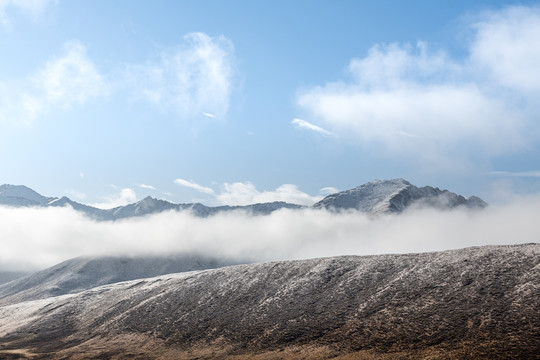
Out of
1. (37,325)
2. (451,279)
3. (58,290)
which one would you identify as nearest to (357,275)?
(451,279)

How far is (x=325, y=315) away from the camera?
211ft

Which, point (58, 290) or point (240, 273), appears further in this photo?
point (58, 290)

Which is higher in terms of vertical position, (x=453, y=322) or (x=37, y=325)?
(x=453, y=322)

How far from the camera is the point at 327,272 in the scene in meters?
82.6

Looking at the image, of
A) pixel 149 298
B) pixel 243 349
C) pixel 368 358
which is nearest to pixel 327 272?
pixel 243 349

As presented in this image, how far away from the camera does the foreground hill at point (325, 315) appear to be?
163ft

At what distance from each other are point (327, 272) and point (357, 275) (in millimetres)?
7352

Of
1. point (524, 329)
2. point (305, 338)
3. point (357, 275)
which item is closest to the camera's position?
point (524, 329)

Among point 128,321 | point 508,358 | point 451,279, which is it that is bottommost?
point 128,321

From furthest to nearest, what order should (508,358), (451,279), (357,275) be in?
1. (357,275)
2. (451,279)
3. (508,358)

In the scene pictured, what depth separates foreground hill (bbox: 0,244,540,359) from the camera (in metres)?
49.8

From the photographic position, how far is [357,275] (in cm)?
7688

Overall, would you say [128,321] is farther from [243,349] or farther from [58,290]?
[58,290]

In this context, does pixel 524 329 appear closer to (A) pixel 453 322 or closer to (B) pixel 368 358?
(A) pixel 453 322
